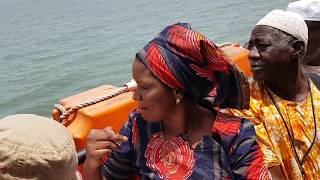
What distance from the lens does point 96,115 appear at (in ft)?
7.47

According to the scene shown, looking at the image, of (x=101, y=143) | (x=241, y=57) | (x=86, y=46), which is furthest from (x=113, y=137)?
(x=86, y=46)

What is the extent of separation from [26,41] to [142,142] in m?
15.9

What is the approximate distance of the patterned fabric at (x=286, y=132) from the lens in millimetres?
1896

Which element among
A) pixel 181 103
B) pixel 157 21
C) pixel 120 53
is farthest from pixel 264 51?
pixel 157 21

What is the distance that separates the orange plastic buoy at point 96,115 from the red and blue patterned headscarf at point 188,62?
0.73 metres

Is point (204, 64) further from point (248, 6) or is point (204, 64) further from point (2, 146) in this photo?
point (248, 6)

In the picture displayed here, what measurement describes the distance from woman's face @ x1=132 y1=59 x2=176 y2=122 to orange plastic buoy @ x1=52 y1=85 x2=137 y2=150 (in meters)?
0.67

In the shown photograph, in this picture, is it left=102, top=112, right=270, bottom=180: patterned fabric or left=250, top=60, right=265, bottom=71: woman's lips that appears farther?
left=250, top=60, right=265, bottom=71: woman's lips

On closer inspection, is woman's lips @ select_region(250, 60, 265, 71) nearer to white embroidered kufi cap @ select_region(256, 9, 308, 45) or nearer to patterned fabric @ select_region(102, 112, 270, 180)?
white embroidered kufi cap @ select_region(256, 9, 308, 45)

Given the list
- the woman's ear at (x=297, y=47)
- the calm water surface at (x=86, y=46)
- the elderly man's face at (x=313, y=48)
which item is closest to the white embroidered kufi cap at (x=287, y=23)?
the woman's ear at (x=297, y=47)

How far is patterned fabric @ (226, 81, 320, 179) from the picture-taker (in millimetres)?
1896

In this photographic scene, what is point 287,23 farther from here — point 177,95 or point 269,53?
point 177,95

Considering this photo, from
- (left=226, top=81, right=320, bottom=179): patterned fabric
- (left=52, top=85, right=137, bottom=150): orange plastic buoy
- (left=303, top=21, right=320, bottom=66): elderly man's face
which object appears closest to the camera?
(left=226, top=81, right=320, bottom=179): patterned fabric

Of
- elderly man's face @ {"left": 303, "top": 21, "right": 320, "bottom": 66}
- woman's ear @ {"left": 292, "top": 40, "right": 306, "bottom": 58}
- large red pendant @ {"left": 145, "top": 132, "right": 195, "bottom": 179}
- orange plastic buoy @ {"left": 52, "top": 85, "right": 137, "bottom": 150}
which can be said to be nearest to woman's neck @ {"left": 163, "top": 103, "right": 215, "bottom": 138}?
large red pendant @ {"left": 145, "top": 132, "right": 195, "bottom": 179}
